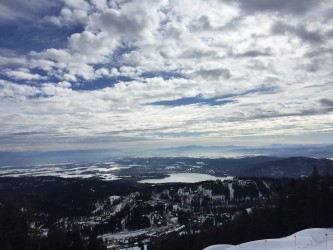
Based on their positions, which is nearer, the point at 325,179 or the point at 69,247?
the point at 69,247

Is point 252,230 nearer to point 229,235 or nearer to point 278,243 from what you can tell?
point 229,235

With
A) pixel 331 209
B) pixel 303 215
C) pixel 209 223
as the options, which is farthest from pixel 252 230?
pixel 209 223

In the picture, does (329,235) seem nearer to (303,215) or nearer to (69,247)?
(303,215)

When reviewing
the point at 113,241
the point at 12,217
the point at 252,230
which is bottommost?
the point at 113,241

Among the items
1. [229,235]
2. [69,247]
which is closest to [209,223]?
[229,235]

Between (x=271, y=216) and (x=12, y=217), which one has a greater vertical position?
(x=12, y=217)

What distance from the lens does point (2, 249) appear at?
49125 millimetres

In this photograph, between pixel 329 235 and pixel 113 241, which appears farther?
pixel 113 241

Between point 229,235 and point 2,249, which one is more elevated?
point 2,249

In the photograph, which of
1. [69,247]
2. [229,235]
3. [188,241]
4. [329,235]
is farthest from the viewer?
[188,241]

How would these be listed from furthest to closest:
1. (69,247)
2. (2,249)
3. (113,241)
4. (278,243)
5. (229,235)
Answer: (113,241), (229,235), (69,247), (2,249), (278,243)

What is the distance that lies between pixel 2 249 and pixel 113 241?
154 m

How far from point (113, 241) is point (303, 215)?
437 feet

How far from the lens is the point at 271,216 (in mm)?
87938
